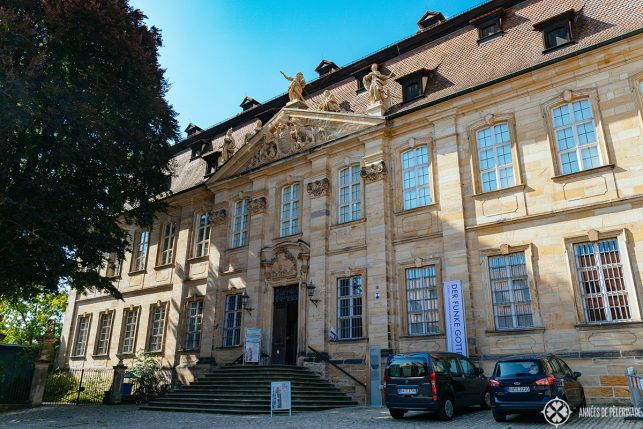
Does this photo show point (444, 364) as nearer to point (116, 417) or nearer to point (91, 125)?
point (116, 417)

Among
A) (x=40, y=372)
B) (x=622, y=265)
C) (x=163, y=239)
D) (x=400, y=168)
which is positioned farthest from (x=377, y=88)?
(x=40, y=372)

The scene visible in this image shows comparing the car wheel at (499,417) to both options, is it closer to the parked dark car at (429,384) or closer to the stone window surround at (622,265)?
the parked dark car at (429,384)

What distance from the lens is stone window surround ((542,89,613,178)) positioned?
15414 mm

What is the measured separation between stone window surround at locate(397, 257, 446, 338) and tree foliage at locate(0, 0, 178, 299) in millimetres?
10711

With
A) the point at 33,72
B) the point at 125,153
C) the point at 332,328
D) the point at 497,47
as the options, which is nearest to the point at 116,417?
the point at 332,328

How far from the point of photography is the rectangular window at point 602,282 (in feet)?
46.7

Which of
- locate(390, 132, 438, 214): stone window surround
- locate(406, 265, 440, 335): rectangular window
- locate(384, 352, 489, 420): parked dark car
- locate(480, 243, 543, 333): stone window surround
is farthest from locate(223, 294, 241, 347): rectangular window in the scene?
locate(480, 243, 543, 333): stone window surround

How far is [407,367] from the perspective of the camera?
13.0m

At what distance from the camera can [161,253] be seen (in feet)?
92.5

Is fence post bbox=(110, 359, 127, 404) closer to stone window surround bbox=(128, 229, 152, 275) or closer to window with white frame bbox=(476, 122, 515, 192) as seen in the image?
stone window surround bbox=(128, 229, 152, 275)

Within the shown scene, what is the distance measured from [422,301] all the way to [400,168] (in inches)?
209

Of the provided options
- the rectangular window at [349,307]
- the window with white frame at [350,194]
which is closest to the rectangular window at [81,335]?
the rectangular window at [349,307]

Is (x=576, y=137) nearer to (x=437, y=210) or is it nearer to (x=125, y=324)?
(x=437, y=210)

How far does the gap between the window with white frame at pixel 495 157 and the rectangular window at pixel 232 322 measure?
12016mm
